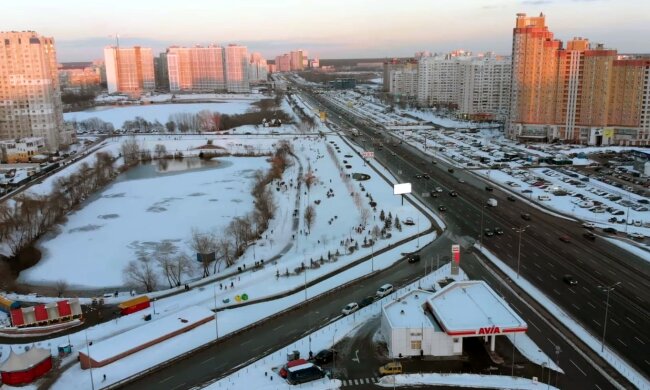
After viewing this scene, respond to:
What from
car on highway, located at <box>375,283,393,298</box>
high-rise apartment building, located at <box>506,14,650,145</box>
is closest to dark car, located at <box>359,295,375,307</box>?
car on highway, located at <box>375,283,393,298</box>

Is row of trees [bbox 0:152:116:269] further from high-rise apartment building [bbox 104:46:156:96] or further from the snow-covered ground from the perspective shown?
high-rise apartment building [bbox 104:46:156:96]

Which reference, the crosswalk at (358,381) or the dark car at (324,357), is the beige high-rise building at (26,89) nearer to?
the dark car at (324,357)

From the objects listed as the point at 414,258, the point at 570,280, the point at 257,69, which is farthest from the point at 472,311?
the point at 257,69

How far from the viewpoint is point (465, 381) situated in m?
15.1

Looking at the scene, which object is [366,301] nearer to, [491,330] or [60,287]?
[491,330]

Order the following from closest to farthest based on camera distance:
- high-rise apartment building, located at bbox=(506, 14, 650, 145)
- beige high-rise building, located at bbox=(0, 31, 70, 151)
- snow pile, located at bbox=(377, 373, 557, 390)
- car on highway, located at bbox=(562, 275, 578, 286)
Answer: snow pile, located at bbox=(377, 373, 557, 390), car on highway, located at bbox=(562, 275, 578, 286), high-rise apartment building, located at bbox=(506, 14, 650, 145), beige high-rise building, located at bbox=(0, 31, 70, 151)

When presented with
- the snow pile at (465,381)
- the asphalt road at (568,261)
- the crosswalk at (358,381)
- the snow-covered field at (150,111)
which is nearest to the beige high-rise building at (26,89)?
the snow-covered field at (150,111)

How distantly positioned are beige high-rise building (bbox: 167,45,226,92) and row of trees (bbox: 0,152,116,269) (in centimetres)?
9712

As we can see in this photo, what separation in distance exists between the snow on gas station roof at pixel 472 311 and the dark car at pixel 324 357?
3472 mm

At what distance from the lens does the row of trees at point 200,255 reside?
23734 millimetres

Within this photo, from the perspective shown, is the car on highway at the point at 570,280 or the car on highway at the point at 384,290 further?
the car on highway at the point at 570,280

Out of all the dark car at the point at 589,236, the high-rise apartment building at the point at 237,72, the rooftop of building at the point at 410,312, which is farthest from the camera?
the high-rise apartment building at the point at 237,72

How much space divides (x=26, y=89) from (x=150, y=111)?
3933 centimetres

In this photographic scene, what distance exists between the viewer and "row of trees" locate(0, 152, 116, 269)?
2870cm
